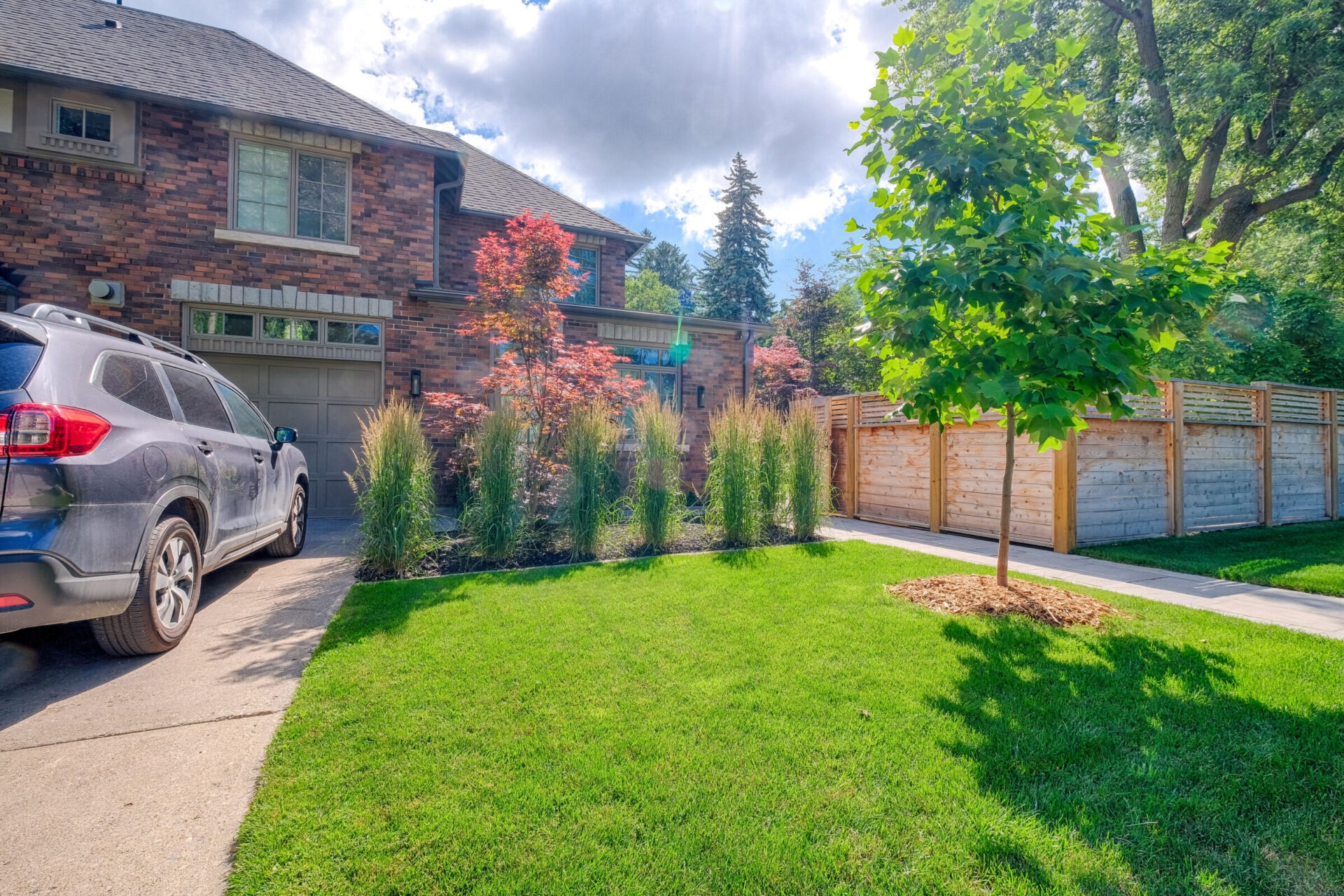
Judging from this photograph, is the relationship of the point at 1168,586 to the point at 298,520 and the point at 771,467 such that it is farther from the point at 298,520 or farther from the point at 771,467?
the point at 298,520

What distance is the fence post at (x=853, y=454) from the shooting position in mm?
9086

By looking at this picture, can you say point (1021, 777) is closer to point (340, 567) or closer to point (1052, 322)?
point (1052, 322)

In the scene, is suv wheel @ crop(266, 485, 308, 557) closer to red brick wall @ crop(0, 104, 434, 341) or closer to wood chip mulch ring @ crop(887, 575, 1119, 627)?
red brick wall @ crop(0, 104, 434, 341)

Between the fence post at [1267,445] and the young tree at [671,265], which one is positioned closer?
the fence post at [1267,445]

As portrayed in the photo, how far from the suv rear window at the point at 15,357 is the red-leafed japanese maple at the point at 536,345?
3862mm

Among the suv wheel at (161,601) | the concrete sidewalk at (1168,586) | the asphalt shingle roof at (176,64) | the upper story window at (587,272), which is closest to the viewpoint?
the suv wheel at (161,601)

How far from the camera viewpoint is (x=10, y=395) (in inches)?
91.6

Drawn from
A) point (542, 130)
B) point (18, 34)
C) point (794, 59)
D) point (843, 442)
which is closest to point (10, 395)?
point (843, 442)

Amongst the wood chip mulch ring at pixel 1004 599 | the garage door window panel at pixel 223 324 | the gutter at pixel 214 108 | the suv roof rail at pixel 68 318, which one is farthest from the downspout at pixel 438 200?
the wood chip mulch ring at pixel 1004 599

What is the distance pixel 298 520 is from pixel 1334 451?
1367 cm

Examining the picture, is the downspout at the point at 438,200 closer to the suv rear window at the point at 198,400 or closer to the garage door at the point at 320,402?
the garage door at the point at 320,402

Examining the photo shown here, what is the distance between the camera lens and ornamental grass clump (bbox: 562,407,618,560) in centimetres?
545

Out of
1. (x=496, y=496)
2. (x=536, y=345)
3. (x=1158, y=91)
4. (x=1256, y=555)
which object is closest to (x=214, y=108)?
(x=536, y=345)

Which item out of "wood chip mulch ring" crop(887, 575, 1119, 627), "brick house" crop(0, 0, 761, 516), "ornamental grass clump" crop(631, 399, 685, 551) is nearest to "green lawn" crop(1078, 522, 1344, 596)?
"wood chip mulch ring" crop(887, 575, 1119, 627)
